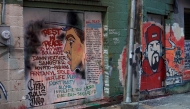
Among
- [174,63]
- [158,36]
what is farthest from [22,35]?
[174,63]

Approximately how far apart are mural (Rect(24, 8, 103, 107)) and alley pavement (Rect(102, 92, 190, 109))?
1.15 m

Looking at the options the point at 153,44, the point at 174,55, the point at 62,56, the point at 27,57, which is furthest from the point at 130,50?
the point at 174,55

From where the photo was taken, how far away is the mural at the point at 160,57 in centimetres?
964

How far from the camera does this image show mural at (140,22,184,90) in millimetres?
9641

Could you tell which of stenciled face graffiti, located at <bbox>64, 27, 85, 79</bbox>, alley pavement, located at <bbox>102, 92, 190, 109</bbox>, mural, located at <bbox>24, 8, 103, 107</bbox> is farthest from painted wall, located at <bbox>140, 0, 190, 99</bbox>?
Answer: stenciled face graffiti, located at <bbox>64, 27, 85, 79</bbox>

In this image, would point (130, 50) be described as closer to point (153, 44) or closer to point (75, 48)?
point (75, 48)

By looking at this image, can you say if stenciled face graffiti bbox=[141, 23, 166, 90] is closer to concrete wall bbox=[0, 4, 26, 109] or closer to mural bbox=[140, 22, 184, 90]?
mural bbox=[140, 22, 184, 90]

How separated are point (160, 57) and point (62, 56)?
4364 millimetres

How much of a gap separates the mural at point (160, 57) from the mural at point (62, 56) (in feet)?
7.04

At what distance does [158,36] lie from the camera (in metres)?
10.2

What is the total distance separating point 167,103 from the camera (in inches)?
348

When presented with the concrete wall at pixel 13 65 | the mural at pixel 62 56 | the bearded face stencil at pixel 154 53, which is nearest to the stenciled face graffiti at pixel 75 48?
the mural at pixel 62 56

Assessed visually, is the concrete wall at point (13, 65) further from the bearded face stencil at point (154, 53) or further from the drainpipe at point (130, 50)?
the bearded face stencil at point (154, 53)

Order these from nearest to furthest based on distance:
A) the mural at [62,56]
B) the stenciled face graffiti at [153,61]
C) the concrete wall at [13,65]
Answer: the concrete wall at [13,65], the mural at [62,56], the stenciled face graffiti at [153,61]
